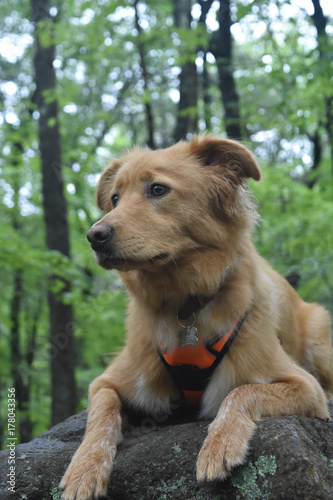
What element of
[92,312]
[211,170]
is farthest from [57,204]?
[211,170]

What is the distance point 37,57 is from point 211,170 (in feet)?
21.1

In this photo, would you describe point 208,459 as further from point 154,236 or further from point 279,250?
point 279,250

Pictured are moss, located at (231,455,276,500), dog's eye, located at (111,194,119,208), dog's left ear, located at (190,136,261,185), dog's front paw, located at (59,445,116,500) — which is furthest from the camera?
dog's eye, located at (111,194,119,208)

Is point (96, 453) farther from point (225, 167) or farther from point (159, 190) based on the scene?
point (225, 167)

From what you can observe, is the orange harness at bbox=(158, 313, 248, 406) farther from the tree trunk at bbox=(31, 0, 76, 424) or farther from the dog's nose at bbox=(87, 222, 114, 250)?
the tree trunk at bbox=(31, 0, 76, 424)

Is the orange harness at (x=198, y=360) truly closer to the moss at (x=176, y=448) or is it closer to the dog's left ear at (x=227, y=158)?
the moss at (x=176, y=448)

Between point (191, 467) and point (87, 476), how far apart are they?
0.55m

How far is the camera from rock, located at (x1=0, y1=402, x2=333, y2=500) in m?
2.09

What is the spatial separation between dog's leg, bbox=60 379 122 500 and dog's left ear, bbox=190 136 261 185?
1768 millimetres

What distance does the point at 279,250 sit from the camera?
873 centimetres

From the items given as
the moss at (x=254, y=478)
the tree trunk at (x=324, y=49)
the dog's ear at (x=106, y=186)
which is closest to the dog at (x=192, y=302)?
the moss at (x=254, y=478)

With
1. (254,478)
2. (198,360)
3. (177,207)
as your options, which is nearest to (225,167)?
(177,207)

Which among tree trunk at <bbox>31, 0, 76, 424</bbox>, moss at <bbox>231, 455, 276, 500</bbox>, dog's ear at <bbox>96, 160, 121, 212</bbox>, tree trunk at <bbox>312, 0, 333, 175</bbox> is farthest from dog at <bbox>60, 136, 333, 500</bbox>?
tree trunk at <bbox>31, 0, 76, 424</bbox>

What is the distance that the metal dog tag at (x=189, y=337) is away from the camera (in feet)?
9.23
